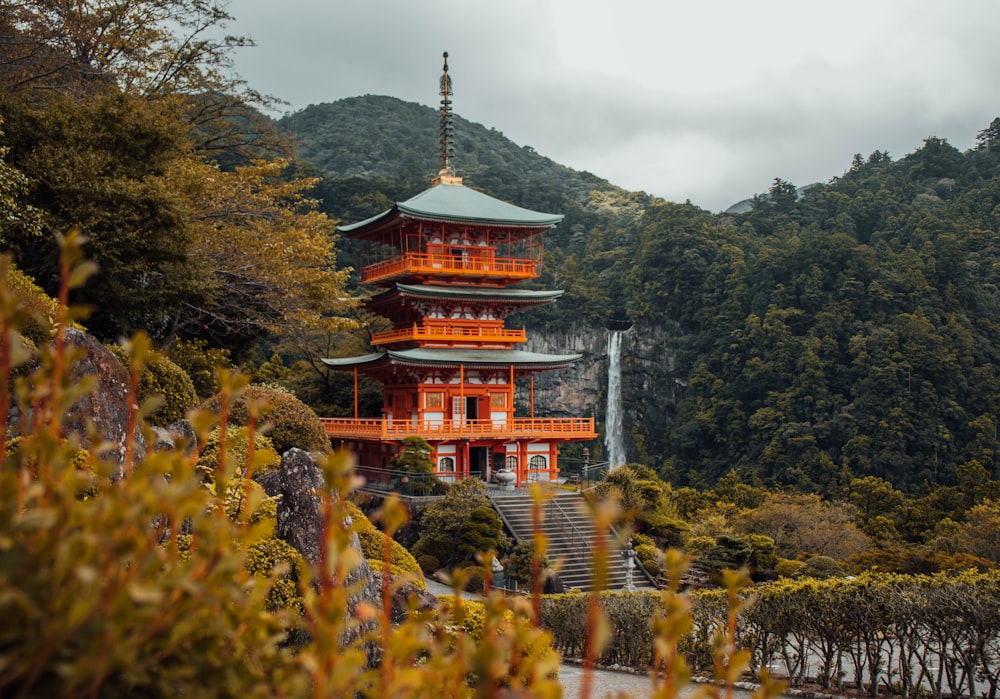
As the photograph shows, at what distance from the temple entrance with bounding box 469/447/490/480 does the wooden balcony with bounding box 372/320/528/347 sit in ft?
9.55

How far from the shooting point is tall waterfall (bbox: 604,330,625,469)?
1998 inches

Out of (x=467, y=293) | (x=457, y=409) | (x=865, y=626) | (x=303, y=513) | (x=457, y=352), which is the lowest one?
(x=865, y=626)

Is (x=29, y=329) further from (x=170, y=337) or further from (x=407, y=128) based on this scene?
(x=407, y=128)

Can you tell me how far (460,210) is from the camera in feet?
77.7

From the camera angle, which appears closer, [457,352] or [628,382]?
[457,352]

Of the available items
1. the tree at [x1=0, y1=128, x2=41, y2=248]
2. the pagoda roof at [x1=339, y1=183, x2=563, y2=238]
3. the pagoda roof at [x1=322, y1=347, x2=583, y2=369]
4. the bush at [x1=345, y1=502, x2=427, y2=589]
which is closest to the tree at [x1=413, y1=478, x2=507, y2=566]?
the pagoda roof at [x1=322, y1=347, x2=583, y2=369]

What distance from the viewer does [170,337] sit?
15664 mm

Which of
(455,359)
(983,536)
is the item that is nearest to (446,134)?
(455,359)

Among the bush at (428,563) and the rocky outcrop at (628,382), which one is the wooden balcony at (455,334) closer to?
the bush at (428,563)

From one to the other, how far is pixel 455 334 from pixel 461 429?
9.12 ft

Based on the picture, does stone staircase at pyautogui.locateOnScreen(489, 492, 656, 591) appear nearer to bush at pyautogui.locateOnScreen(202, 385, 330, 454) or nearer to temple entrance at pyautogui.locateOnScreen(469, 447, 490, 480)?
temple entrance at pyautogui.locateOnScreen(469, 447, 490, 480)

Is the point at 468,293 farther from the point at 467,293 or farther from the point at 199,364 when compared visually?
the point at 199,364

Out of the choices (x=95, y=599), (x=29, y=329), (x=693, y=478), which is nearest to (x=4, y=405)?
(x=95, y=599)

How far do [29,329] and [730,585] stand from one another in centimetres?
874
